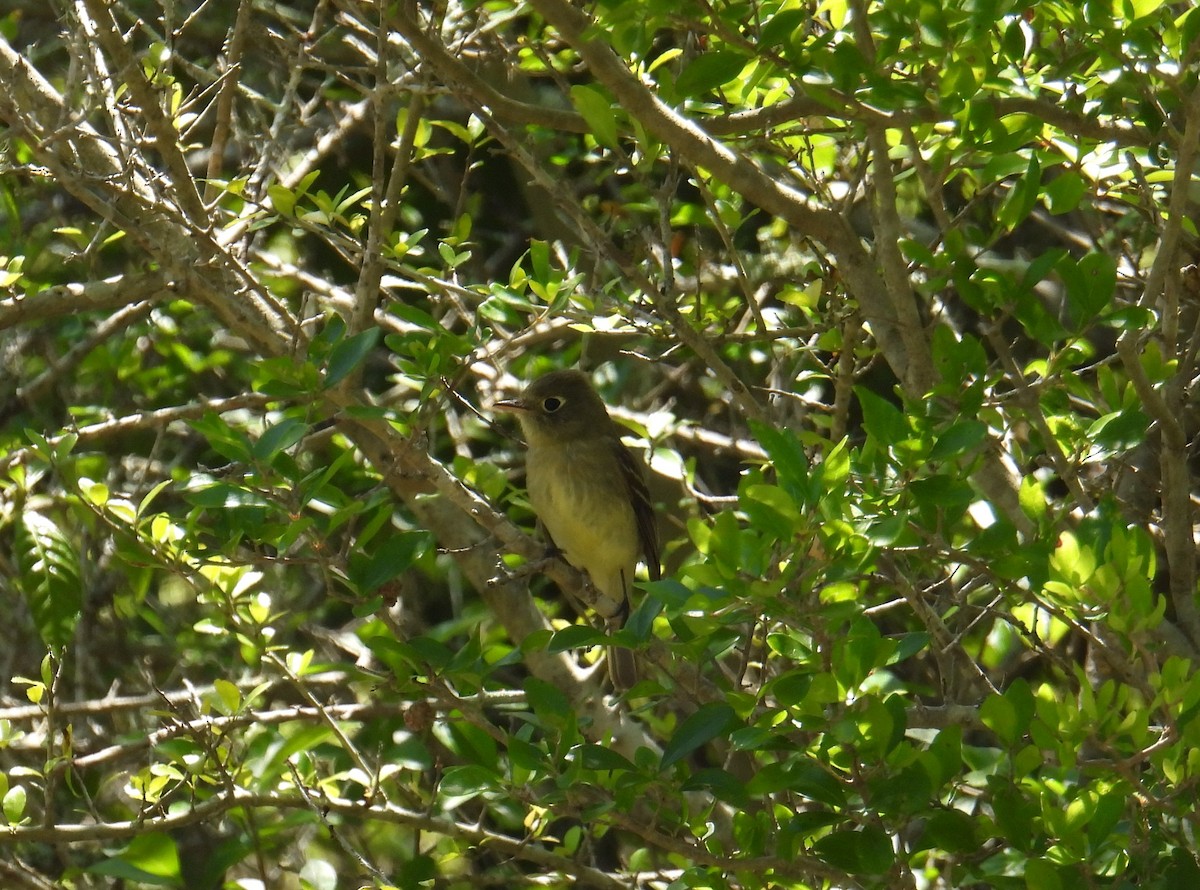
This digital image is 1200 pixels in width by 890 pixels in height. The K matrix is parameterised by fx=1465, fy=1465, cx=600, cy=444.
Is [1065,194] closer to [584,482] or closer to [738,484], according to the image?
[738,484]

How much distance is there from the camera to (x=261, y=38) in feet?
20.2

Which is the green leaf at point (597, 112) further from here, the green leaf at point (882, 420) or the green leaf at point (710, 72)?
the green leaf at point (882, 420)

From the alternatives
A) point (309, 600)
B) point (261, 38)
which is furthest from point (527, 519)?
point (261, 38)

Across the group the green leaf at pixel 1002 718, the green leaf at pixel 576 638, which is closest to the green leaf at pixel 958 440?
the green leaf at pixel 1002 718

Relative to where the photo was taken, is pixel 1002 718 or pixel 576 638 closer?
pixel 1002 718

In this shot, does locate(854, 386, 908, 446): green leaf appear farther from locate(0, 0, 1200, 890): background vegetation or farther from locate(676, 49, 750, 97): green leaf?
locate(676, 49, 750, 97): green leaf

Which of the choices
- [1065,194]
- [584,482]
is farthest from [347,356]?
→ [584,482]

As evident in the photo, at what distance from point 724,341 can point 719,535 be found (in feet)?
6.34

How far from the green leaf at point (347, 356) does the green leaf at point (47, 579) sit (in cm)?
166

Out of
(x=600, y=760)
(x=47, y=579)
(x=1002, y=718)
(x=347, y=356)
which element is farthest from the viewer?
(x=47, y=579)

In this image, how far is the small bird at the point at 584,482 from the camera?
605 cm

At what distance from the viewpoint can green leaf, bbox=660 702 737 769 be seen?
322cm

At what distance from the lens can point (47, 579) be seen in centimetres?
464

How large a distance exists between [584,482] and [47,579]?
7.70 ft
